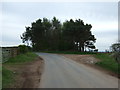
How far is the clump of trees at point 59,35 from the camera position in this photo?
56.1 m

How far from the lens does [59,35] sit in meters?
67.9

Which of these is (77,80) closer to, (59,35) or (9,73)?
(9,73)

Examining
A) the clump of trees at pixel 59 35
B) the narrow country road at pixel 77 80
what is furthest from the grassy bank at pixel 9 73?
the clump of trees at pixel 59 35

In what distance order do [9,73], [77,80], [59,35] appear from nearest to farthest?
[77,80] → [9,73] → [59,35]

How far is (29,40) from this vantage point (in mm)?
74500

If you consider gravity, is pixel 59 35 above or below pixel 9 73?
above

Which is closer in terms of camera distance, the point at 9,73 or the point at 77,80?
the point at 77,80

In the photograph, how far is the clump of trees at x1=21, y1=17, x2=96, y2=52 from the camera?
56147mm

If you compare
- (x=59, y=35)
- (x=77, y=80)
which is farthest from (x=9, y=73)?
(x=59, y=35)

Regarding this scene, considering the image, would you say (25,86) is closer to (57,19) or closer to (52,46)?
(52,46)

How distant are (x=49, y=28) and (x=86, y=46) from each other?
57.9ft

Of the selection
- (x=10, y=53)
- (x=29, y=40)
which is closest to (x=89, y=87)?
(x=10, y=53)

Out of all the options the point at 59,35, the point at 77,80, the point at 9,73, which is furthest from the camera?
the point at 59,35

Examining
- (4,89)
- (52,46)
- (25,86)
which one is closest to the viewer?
(4,89)
